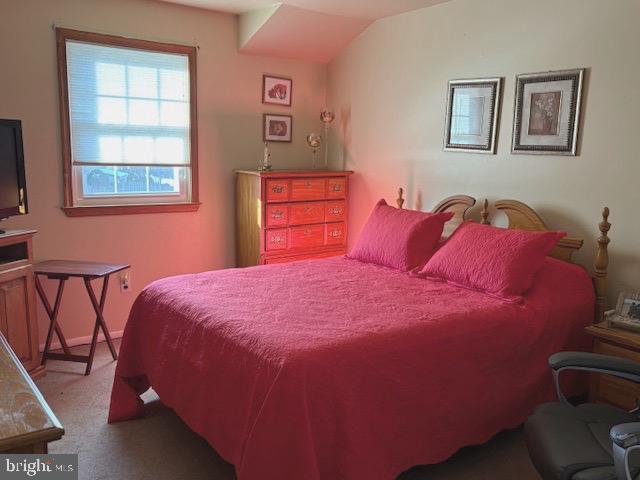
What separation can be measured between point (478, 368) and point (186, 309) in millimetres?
1321

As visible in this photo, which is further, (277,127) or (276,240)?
(277,127)

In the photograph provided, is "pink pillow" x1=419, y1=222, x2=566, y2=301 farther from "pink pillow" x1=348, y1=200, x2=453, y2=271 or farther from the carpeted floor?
the carpeted floor

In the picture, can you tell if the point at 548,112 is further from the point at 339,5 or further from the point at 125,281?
the point at 125,281

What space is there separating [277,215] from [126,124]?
1235 millimetres

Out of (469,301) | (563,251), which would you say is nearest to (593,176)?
(563,251)

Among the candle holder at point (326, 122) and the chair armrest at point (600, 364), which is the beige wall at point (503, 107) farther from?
the chair armrest at point (600, 364)

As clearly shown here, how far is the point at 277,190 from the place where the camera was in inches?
157

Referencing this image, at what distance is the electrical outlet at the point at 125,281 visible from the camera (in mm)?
3912

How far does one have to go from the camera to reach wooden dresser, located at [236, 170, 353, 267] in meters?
3.98

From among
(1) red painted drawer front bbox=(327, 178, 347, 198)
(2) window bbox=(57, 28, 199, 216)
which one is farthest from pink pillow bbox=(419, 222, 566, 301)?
(2) window bbox=(57, 28, 199, 216)

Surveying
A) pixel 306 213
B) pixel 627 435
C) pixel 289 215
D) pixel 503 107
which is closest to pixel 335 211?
pixel 306 213

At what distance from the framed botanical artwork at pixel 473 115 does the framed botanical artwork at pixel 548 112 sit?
16cm

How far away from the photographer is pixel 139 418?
9.16 ft

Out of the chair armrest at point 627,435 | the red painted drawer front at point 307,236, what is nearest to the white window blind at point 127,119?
the red painted drawer front at point 307,236
